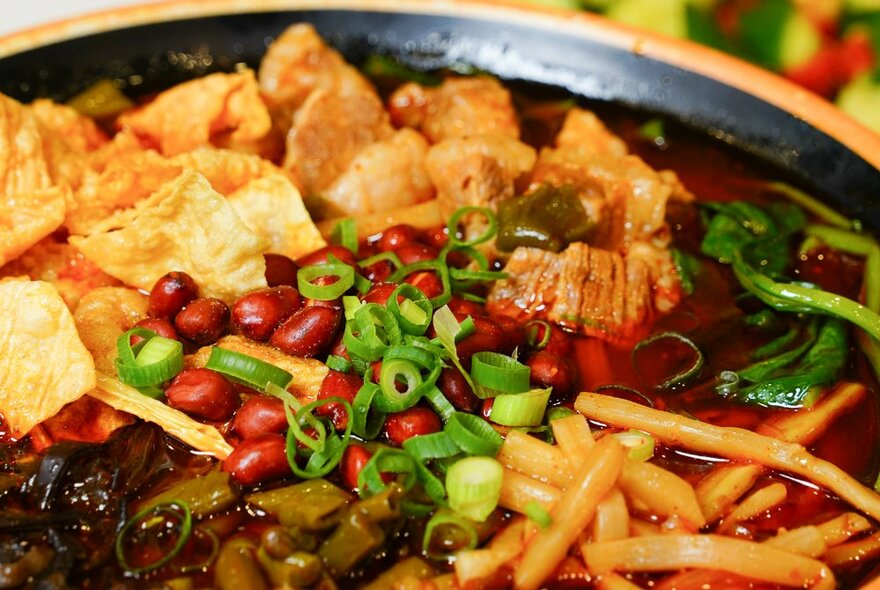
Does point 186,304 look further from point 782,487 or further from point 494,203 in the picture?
point 782,487

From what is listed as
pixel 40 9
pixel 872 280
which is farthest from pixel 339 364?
pixel 40 9

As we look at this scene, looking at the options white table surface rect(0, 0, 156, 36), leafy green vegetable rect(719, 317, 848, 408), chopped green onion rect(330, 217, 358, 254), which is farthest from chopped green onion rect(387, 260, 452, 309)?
white table surface rect(0, 0, 156, 36)

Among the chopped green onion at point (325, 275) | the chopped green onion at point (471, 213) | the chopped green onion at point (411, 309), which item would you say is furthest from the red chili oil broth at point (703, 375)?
the chopped green onion at point (411, 309)

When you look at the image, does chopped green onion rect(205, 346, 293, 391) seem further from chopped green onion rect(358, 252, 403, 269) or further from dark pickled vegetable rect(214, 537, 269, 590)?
chopped green onion rect(358, 252, 403, 269)

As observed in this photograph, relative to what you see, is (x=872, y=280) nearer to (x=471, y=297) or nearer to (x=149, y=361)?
(x=471, y=297)

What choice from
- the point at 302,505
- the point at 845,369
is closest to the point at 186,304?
the point at 302,505

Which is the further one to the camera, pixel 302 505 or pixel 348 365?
pixel 348 365

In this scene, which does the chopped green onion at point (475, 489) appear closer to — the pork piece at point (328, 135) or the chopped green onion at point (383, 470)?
the chopped green onion at point (383, 470)
